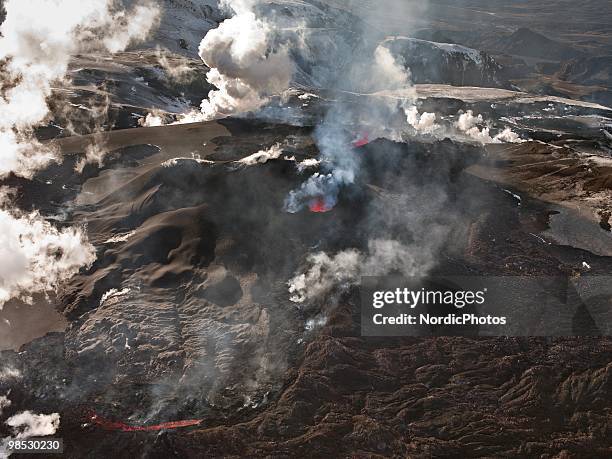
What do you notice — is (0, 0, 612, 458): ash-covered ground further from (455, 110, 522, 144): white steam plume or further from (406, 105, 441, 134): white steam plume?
(406, 105, 441, 134): white steam plume

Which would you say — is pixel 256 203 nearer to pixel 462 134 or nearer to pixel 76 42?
pixel 462 134

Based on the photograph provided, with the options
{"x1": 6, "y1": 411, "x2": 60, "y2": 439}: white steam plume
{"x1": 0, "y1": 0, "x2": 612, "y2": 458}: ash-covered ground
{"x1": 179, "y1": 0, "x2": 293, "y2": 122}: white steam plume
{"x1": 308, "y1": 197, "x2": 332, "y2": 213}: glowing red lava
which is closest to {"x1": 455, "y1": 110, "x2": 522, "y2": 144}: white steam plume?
{"x1": 0, "y1": 0, "x2": 612, "y2": 458}: ash-covered ground

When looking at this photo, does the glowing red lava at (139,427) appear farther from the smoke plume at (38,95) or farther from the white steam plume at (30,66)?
the white steam plume at (30,66)

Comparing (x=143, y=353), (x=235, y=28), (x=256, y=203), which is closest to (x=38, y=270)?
(x=143, y=353)

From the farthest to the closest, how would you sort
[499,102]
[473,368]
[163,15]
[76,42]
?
[163,15], [499,102], [76,42], [473,368]

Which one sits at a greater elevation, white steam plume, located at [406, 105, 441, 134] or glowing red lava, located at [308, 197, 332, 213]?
white steam plume, located at [406, 105, 441, 134]

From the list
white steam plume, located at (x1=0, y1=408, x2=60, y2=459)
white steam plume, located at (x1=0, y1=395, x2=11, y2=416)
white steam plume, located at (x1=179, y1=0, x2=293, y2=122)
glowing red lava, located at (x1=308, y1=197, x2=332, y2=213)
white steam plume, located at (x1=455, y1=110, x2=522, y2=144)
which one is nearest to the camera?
white steam plume, located at (x1=0, y1=408, x2=60, y2=459)
